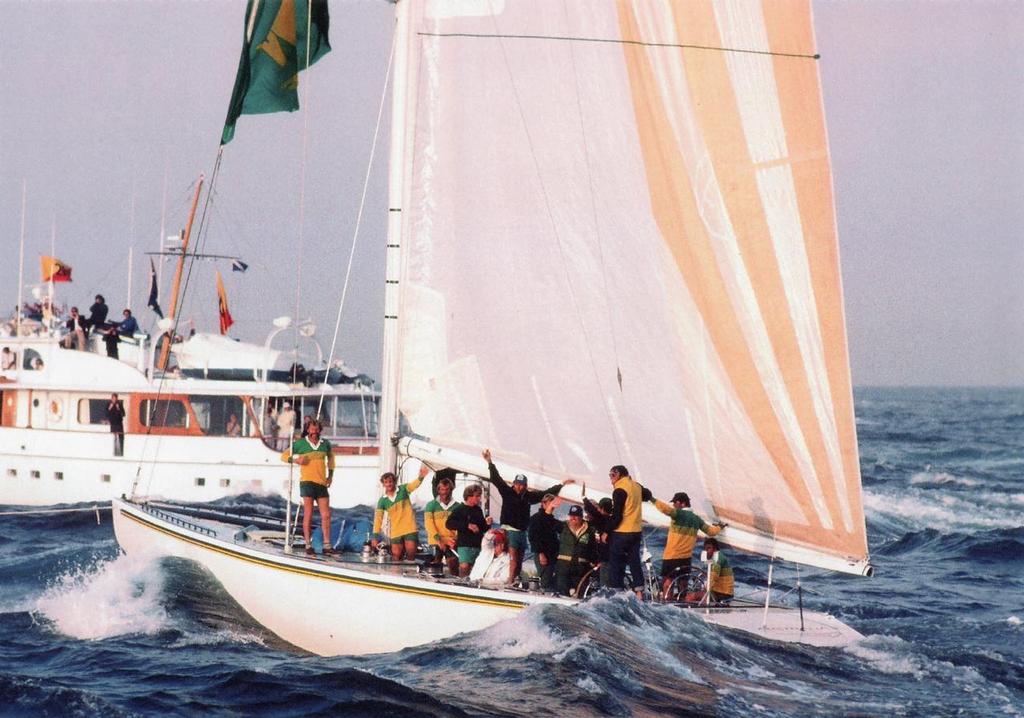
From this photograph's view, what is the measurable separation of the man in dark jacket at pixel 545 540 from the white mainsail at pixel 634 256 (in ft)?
1.71

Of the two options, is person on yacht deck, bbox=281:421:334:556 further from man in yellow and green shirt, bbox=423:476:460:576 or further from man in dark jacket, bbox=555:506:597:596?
man in dark jacket, bbox=555:506:597:596

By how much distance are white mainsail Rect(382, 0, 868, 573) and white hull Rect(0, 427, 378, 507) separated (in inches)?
664

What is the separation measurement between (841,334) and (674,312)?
164 cm

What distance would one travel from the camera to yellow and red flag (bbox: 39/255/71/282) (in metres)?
34.2

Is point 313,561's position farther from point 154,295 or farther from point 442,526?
point 154,295

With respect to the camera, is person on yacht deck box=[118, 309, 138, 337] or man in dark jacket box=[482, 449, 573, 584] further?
person on yacht deck box=[118, 309, 138, 337]

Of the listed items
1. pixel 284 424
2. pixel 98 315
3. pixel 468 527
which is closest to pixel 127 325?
pixel 98 315

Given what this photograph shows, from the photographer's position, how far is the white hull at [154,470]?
30156 mm

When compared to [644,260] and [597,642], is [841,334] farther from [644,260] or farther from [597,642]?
[597,642]

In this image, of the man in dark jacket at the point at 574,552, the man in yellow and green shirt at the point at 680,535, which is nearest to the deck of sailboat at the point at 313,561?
the man in dark jacket at the point at 574,552

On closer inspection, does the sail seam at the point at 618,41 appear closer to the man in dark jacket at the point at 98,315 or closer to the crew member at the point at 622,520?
the crew member at the point at 622,520

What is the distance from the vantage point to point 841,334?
1183cm

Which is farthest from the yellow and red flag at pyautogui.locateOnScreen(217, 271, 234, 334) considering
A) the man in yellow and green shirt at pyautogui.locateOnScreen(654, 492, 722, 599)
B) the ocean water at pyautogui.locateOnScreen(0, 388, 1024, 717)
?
the man in yellow and green shirt at pyautogui.locateOnScreen(654, 492, 722, 599)

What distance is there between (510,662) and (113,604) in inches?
250
